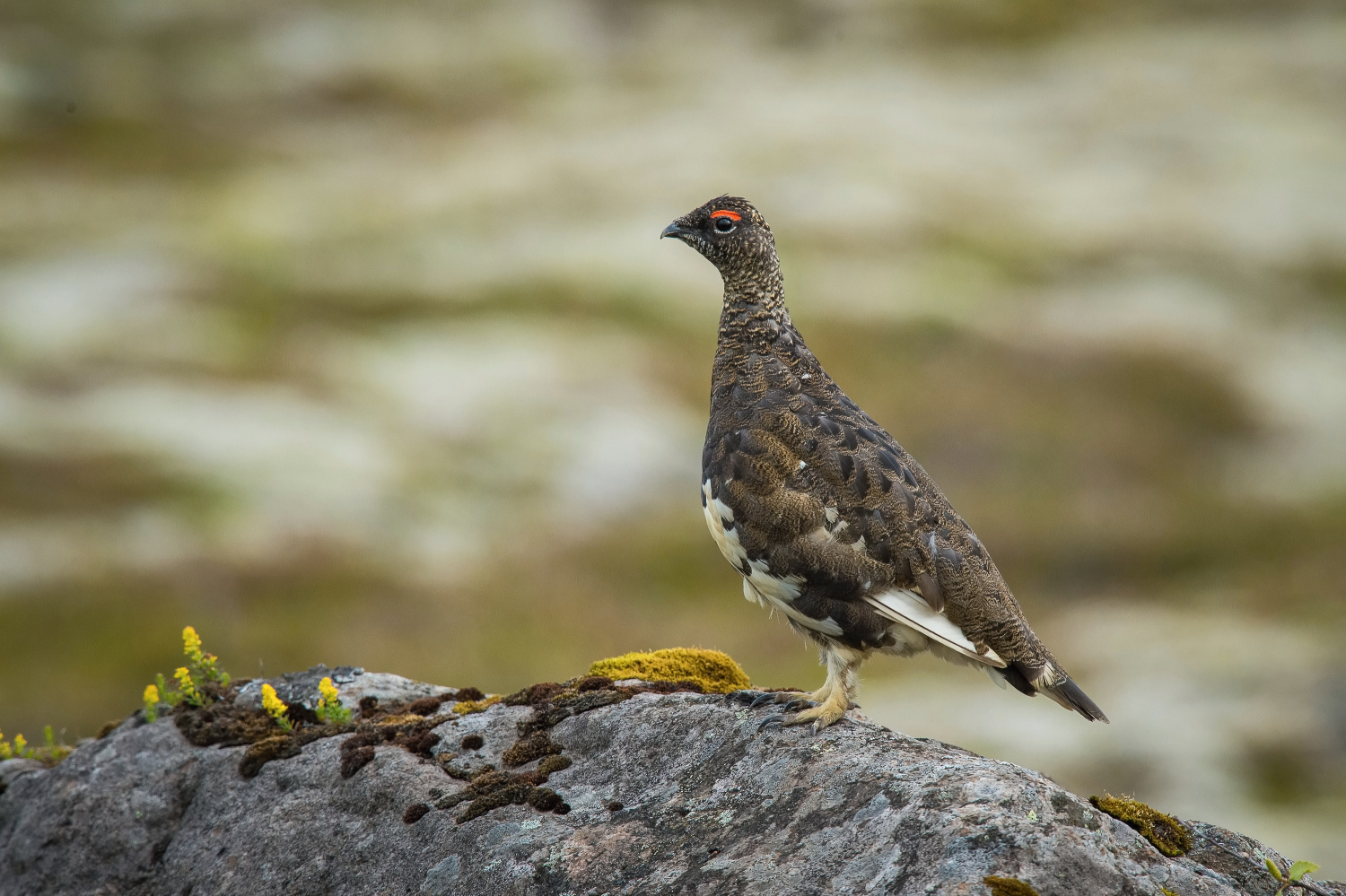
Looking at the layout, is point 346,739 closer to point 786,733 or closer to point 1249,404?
point 786,733

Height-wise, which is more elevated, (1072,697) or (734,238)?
(734,238)

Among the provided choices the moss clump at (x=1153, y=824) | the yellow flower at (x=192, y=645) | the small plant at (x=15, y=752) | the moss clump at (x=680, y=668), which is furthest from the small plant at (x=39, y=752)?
the moss clump at (x=1153, y=824)

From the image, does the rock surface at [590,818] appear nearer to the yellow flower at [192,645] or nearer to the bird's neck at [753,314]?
the yellow flower at [192,645]

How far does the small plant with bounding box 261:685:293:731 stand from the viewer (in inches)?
357

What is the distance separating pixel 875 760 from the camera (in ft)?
23.0

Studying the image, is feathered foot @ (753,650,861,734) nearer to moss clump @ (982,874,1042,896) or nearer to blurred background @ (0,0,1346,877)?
moss clump @ (982,874,1042,896)

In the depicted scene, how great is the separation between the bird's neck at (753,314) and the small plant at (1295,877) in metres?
4.97

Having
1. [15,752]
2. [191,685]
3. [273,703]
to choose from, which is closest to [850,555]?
[273,703]

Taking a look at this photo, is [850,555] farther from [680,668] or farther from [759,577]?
[680,668]

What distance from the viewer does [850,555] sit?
788 centimetres

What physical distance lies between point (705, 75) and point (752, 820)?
291 feet

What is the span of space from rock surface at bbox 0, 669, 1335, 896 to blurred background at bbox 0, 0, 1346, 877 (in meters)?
12.5

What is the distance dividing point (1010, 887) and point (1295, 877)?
6.85 ft

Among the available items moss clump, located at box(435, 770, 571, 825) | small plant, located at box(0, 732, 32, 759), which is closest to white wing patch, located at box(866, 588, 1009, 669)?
moss clump, located at box(435, 770, 571, 825)
